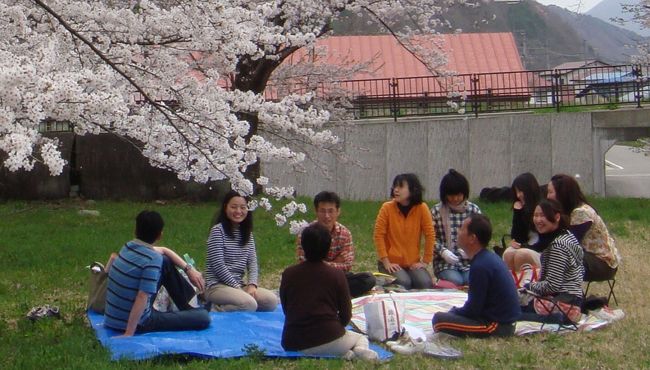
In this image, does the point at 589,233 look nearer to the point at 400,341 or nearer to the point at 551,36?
the point at 400,341

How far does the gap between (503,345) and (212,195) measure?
424 inches

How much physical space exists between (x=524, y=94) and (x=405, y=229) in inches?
475

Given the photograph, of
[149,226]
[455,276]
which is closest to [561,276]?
[455,276]

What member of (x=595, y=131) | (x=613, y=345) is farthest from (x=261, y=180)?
(x=595, y=131)

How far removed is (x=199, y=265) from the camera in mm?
10672

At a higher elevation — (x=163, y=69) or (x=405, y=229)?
(x=163, y=69)

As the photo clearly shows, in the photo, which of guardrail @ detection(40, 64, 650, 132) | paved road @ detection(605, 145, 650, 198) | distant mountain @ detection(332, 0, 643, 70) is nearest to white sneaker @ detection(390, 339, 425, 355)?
guardrail @ detection(40, 64, 650, 132)

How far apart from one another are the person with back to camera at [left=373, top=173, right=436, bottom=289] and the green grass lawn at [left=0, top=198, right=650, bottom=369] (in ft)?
3.97

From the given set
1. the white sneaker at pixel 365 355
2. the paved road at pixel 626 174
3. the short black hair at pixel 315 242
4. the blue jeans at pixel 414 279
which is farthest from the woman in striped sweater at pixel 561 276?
the paved road at pixel 626 174

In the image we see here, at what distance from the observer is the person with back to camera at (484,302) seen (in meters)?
6.75

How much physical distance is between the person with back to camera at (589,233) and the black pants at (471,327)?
159 cm

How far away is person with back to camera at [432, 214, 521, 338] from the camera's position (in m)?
6.75

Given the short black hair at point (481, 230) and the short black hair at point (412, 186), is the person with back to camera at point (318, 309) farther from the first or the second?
the short black hair at point (412, 186)

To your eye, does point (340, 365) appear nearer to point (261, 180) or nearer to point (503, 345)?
point (503, 345)
